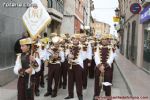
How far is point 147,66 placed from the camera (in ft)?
63.2

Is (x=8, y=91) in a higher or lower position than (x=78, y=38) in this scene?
lower

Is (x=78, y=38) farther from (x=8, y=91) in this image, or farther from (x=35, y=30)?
(x=8, y=91)

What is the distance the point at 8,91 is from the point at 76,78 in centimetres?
256

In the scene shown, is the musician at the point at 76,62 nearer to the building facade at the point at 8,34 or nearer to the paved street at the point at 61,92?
the paved street at the point at 61,92

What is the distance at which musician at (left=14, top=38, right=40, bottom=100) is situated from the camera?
765cm

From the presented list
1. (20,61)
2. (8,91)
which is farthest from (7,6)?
(20,61)

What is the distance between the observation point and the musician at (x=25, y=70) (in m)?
7.65

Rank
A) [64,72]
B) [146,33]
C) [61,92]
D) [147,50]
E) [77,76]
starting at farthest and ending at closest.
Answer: [146,33] < [147,50] < [64,72] < [61,92] < [77,76]

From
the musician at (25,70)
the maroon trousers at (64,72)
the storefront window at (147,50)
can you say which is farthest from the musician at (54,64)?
the storefront window at (147,50)

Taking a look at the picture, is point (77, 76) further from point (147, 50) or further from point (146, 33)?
point (146, 33)

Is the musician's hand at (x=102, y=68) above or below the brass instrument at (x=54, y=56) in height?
below

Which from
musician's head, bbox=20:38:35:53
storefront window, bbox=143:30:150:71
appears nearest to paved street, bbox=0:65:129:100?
musician's head, bbox=20:38:35:53

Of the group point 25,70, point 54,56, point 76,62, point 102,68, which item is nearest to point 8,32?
point 54,56

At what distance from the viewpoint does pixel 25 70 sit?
763 centimetres
